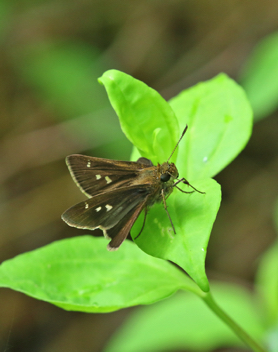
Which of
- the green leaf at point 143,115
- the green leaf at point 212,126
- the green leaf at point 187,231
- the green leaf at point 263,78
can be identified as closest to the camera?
the green leaf at point 187,231

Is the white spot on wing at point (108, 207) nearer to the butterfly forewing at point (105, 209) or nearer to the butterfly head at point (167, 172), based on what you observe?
the butterfly forewing at point (105, 209)

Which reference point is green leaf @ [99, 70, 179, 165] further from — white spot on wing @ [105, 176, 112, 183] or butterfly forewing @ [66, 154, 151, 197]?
white spot on wing @ [105, 176, 112, 183]

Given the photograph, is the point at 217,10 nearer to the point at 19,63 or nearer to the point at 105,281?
the point at 19,63

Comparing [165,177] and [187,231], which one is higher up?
[165,177]

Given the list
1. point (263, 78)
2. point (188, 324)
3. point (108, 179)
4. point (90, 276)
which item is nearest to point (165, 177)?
point (108, 179)

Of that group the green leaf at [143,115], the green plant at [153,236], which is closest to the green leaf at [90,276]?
the green plant at [153,236]

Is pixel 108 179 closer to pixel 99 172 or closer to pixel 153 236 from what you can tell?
pixel 99 172
